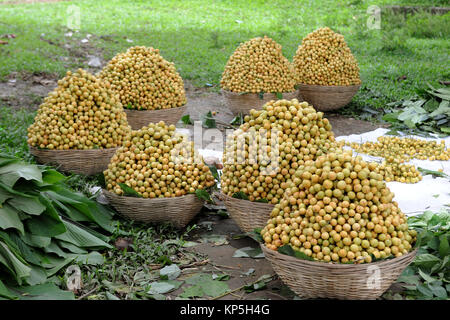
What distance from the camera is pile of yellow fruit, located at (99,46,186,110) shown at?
16.5 ft

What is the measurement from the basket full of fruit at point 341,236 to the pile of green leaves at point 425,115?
339 centimetres

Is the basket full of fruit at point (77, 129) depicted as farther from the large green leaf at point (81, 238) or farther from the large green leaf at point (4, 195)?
the large green leaf at point (4, 195)

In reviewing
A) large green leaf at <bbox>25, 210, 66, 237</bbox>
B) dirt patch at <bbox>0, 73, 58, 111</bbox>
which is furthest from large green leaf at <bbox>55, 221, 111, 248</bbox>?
dirt patch at <bbox>0, 73, 58, 111</bbox>

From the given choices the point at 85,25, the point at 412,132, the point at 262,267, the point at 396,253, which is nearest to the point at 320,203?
the point at 396,253

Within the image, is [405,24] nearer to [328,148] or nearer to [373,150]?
[373,150]

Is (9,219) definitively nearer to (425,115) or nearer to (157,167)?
(157,167)

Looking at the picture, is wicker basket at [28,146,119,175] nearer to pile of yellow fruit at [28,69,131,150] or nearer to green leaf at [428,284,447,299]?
pile of yellow fruit at [28,69,131,150]

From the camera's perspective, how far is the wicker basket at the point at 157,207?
3.17m

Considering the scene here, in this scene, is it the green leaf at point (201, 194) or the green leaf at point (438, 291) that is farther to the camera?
the green leaf at point (201, 194)

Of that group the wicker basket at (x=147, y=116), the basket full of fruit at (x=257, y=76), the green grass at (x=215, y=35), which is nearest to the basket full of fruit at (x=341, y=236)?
the wicker basket at (x=147, y=116)

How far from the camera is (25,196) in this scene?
2.64 meters

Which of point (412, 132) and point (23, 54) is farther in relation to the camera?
point (23, 54)

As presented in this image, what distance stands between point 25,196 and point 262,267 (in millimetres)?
1349

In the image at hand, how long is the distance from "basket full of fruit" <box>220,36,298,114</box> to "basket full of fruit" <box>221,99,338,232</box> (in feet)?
9.19
